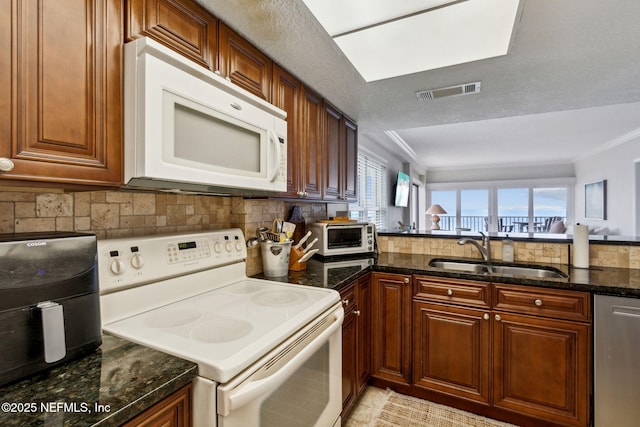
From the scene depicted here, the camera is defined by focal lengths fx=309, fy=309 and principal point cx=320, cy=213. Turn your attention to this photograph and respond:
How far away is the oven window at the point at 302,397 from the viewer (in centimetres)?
99

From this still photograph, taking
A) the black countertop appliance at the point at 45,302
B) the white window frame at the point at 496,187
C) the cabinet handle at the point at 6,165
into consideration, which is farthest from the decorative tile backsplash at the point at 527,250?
the white window frame at the point at 496,187

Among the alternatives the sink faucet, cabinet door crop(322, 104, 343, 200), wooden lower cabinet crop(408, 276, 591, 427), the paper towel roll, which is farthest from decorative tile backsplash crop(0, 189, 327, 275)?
the paper towel roll

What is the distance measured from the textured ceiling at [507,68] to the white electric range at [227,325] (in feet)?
3.43

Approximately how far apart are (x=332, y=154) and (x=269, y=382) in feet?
6.03

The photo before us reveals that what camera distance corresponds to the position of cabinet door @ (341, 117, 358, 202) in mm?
2684

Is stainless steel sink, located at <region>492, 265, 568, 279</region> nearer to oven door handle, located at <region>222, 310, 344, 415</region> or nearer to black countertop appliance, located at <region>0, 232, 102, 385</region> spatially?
oven door handle, located at <region>222, 310, 344, 415</region>

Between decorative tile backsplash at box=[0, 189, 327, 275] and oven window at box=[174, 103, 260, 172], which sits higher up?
oven window at box=[174, 103, 260, 172]

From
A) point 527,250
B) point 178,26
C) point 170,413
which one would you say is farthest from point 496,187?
point 170,413

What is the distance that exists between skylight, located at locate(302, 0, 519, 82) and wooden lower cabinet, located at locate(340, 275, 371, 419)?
4.40ft

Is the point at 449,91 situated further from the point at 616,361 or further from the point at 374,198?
the point at 374,198

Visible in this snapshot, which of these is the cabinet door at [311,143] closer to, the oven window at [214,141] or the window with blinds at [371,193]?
the oven window at [214,141]

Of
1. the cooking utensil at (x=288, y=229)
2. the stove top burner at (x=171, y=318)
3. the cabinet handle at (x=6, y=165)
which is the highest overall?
the cabinet handle at (x=6, y=165)

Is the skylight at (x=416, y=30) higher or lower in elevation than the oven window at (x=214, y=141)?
higher

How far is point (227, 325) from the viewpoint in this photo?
1100mm
